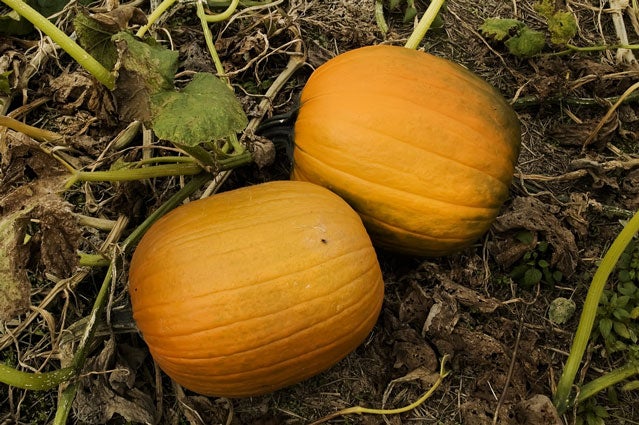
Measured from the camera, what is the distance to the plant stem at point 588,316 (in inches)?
75.2

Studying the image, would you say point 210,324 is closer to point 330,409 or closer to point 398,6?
point 330,409

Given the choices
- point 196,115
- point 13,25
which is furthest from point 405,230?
point 13,25

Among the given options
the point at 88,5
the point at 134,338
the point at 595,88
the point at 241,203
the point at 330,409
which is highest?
the point at 88,5

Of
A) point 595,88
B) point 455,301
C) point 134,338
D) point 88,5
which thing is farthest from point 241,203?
point 595,88

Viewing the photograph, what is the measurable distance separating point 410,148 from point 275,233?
479 mm

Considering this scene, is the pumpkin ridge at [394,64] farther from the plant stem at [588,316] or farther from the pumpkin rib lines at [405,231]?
the plant stem at [588,316]

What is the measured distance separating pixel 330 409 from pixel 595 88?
5.33 ft

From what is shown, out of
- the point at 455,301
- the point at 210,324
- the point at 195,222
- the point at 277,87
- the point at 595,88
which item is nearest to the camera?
the point at 210,324

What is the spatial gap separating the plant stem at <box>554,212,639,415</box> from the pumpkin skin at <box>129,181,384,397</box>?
2.13 ft

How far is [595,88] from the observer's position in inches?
99.4

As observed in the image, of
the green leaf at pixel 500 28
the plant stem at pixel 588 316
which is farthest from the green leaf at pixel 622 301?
the green leaf at pixel 500 28

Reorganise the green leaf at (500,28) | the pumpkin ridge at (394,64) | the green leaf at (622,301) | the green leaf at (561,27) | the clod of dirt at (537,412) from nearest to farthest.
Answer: the clod of dirt at (537,412)
the pumpkin ridge at (394,64)
the green leaf at (622,301)
the green leaf at (561,27)
the green leaf at (500,28)

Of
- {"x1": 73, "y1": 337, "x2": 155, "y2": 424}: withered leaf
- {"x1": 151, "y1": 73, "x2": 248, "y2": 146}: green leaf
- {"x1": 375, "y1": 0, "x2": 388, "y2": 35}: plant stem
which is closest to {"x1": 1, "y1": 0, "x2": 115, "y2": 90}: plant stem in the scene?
{"x1": 151, "y1": 73, "x2": 248, "y2": 146}: green leaf

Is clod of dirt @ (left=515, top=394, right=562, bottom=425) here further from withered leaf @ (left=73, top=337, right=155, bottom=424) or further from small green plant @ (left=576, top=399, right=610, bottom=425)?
withered leaf @ (left=73, top=337, right=155, bottom=424)
